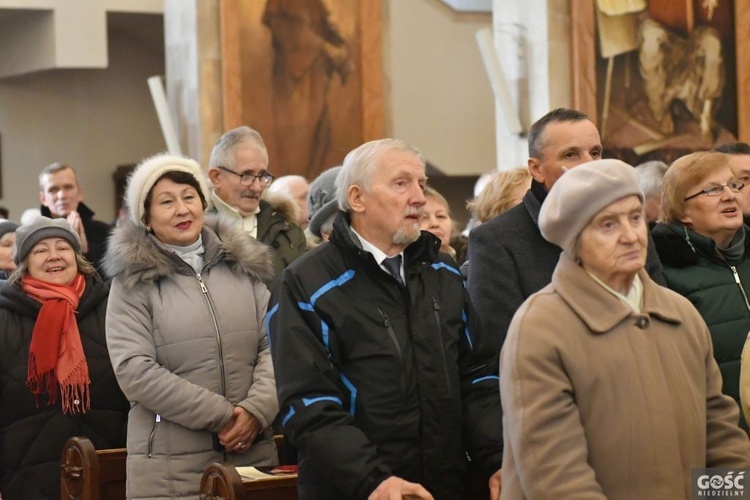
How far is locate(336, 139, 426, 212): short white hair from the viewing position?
4332 mm

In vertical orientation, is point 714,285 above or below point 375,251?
below

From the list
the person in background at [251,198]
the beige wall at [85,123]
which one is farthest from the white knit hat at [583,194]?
the beige wall at [85,123]

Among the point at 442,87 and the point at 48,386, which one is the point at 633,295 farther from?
the point at 442,87

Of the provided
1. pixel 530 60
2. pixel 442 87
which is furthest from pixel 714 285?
pixel 442 87

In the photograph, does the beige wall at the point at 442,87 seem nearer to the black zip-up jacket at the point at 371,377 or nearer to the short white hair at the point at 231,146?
the short white hair at the point at 231,146

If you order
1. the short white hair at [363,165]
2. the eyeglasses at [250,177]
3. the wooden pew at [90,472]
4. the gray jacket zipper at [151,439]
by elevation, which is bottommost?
the wooden pew at [90,472]

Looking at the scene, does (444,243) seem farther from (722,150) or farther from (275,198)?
(722,150)

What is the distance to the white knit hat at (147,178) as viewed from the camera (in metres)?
5.43

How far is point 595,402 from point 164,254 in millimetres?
2460

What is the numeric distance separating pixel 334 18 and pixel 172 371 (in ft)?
27.2

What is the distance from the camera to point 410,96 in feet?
52.5

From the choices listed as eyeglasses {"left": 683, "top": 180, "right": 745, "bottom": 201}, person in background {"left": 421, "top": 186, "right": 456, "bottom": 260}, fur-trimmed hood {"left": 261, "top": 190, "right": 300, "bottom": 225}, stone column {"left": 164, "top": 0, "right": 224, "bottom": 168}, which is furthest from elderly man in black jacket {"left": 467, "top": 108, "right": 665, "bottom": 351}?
stone column {"left": 164, "top": 0, "right": 224, "bottom": 168}

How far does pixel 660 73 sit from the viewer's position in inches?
481

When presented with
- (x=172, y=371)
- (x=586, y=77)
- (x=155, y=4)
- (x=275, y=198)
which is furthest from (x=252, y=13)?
(x=172, y=371)
